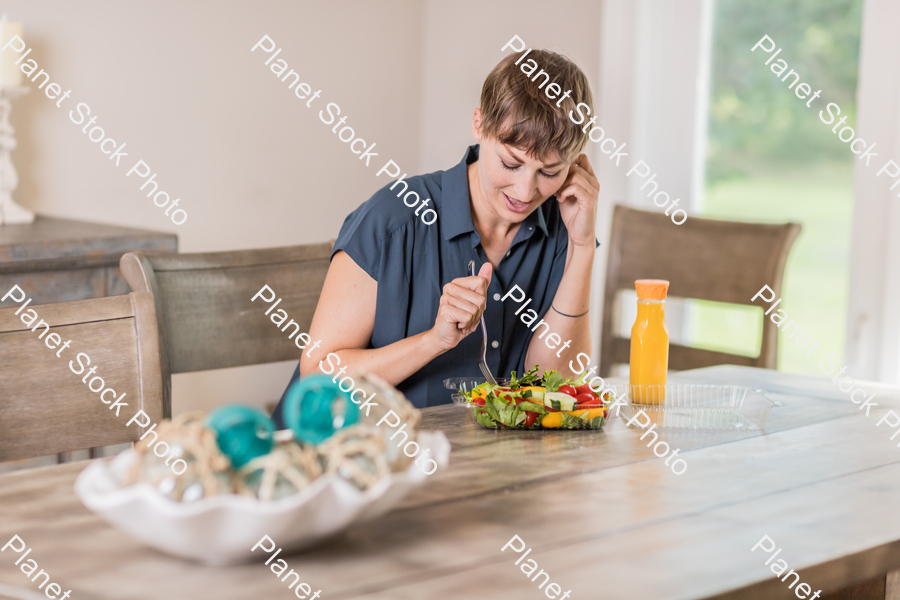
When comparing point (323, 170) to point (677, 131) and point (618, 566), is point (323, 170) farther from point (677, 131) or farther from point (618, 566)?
point (618, 566)

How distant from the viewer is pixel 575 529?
2.88 ft

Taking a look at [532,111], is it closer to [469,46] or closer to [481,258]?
[481,258]

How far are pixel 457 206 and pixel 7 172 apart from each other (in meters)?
1.29

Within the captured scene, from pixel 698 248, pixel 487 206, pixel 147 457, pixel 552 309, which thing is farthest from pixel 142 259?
pixel 698 248

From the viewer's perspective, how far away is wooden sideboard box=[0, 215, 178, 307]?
1903mm

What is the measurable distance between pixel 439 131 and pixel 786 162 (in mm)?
1266

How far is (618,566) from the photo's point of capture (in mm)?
796

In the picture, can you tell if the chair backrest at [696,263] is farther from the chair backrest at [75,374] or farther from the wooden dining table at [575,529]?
the chair backrest at [75,374]

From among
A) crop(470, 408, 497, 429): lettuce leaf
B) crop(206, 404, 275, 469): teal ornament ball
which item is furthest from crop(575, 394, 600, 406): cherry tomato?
crop(206, 404, 275, 469): teal ornament ball

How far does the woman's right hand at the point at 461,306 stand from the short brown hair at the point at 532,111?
0.22 m

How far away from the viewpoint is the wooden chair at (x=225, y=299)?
1540 millimetres

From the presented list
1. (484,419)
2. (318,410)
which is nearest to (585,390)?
(484,419)

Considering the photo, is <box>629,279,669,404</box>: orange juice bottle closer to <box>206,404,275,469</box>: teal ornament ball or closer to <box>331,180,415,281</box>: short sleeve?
<box>331,180,415,281</box>: short sleeve

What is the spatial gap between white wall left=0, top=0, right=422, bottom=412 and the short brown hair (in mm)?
1507
